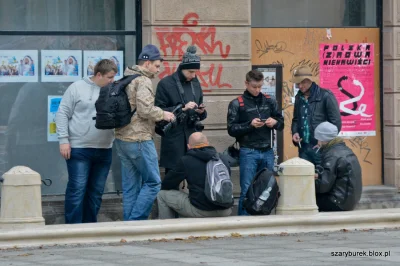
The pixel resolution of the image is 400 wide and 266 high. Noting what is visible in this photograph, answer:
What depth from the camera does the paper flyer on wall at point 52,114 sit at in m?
12.3

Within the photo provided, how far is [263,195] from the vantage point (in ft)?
35.7

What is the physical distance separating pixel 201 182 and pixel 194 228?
1.94 ft

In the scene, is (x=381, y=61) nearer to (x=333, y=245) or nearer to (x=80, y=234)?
(x=333, y=245)

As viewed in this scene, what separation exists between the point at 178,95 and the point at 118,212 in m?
1.70

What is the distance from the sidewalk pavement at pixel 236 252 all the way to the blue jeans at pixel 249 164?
137 cm

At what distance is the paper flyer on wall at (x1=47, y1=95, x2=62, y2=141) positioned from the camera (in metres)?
12.3

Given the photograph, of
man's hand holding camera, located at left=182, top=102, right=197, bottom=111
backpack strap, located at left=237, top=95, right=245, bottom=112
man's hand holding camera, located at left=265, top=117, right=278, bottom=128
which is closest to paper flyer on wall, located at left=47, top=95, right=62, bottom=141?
man's hand holding camera, located at left=182, top=102, right=197, bottom=111

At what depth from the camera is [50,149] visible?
12.3 m

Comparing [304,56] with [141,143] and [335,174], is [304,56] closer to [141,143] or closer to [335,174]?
[335,174]

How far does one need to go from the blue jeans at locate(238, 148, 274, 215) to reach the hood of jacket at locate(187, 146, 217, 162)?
3.78ft

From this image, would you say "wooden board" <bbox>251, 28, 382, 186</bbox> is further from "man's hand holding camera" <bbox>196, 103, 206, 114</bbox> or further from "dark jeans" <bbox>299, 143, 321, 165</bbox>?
"man's hand holding camera" <bbox>196, 103, 206, 114</bbox>

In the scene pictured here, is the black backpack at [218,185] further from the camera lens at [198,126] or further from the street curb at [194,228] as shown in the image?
the camera lens at [198,126]

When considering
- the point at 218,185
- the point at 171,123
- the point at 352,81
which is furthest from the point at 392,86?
the point at 218,185

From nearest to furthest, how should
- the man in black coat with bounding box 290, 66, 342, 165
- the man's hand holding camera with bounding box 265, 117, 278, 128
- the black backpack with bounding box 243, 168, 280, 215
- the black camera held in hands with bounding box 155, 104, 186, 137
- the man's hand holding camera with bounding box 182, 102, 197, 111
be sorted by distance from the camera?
the black backpack with bounding box 243, 168, 280, 215 → the black camera held in hands with bounding box 155, 104, 186, 137 → the man's hand holding camera with bounding box 182, 102, 197, 111 → the man's hand holding camera with bounding box 265, 117, 278, 128 → the man in black coat with bounding box 290, 66, 342, 165
